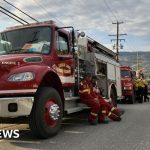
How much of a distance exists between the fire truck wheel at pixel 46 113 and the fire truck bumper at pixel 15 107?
333 mm

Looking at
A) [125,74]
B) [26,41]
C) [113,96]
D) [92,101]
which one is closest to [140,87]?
[125,74]

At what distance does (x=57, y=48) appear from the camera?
969 centimetres

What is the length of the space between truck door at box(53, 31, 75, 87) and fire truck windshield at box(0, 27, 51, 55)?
1.26 feet

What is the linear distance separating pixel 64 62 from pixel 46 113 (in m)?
1.96

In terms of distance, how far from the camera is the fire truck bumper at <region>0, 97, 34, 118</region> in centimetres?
766

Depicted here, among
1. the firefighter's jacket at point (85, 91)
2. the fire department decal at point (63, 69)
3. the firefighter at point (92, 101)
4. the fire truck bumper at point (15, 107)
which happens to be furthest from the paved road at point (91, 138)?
the fire department decal at point (63, 69)

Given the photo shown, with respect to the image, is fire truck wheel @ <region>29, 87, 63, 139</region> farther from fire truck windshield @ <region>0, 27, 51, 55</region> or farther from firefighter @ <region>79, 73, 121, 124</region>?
firefighter @ <region>79, 73, 121, 124</region>

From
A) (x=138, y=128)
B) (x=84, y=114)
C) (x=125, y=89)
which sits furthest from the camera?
(x=125, y=89)

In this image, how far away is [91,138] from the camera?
→ 27.8ft

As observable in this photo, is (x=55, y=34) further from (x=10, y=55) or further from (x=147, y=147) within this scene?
(x=147, y=147)

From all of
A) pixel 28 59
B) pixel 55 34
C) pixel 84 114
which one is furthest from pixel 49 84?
pixel 84 114

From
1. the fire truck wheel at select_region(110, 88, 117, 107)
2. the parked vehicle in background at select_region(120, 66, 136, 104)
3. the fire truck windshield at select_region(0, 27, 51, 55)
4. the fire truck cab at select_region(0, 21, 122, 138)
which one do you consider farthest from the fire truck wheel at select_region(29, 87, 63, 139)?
the parked vehicle in background at select_region(120, 66, 136, 104)

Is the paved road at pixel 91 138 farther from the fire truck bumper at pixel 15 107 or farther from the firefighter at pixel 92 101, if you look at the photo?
the fire truck bumper at pixel 15 107

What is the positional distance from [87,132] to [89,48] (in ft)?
12.5
